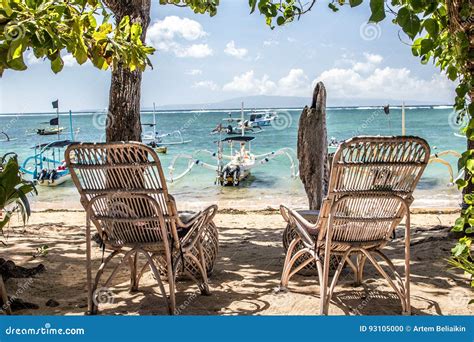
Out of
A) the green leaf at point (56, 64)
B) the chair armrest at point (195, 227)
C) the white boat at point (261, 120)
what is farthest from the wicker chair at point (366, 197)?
the white boat at point (261, 120)

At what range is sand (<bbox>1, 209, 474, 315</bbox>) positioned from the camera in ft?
10.7

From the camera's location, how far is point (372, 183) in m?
3.02

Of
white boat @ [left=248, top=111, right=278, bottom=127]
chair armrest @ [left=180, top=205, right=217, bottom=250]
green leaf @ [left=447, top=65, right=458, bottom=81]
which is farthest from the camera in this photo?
white boat @ [left=248, top=111, right=278, bottom=127]

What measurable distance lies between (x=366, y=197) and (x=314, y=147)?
167cm

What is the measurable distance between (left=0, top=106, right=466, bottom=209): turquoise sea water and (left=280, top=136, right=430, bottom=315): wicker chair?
1.19 m

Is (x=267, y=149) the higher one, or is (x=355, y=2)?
(x=355, y=2)

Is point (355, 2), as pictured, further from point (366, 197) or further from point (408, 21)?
point (366, 197)

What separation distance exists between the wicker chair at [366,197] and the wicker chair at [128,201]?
808mm

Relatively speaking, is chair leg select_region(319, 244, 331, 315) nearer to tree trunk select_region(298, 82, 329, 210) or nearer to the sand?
the sand

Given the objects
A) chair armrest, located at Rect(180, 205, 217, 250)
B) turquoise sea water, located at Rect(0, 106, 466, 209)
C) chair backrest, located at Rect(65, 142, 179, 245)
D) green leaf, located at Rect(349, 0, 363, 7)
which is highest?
green leaf, located at Rect(349, 0, 363, 7)

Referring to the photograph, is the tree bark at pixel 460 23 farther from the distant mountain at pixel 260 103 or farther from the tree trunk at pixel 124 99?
the distant mountain at pixel 260 103

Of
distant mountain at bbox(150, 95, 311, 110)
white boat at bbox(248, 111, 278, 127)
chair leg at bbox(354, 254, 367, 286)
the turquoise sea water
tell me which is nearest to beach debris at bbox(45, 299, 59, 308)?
chair leg at bbox(354, 254, 367, 286)

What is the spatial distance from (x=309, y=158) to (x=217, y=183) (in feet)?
37.9

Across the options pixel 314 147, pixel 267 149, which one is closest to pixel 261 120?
pixel 267 149
